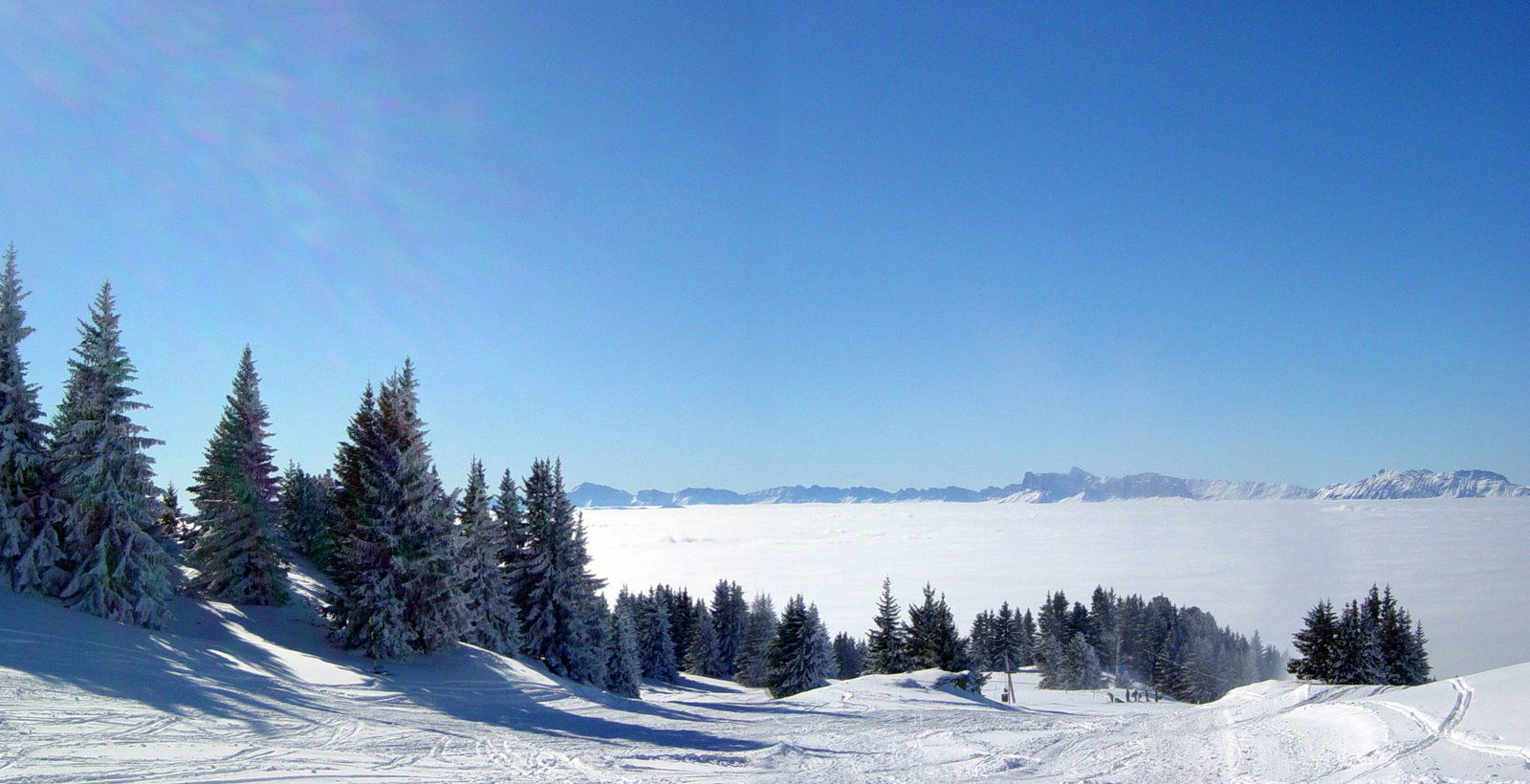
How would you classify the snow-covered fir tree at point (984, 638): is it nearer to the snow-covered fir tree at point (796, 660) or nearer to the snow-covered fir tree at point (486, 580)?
the snow-covered fir tree at point (796, 660)

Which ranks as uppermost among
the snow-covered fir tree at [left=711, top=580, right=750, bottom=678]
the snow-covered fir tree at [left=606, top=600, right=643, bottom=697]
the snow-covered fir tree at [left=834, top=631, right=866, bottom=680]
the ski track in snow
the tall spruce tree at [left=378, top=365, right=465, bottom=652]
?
the tall spruce tree at [left=378, top=365, right=465, bottom=652]

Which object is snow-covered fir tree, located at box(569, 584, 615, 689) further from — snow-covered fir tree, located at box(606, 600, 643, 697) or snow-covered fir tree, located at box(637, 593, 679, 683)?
snow-covered fir tree, located at box(637, 593, 679, 683)

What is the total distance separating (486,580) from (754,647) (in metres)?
52.2

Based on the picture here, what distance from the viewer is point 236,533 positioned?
30.1m

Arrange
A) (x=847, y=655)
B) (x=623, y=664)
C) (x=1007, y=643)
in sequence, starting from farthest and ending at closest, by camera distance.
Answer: (x=847, y=655), (x=1007, y=643), (x=623, y=664)

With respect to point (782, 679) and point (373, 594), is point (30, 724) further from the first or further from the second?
point (782, 679)

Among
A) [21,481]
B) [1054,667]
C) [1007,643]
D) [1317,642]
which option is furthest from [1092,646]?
[21,481]

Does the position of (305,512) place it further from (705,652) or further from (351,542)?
(705,652)

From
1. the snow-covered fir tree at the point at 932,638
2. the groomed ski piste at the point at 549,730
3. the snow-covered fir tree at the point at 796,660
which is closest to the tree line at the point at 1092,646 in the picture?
the snow-covered fir tree at the point at 932,638

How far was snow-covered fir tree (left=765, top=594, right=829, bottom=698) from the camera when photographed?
163 ft

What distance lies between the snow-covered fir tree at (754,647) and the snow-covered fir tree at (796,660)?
1028 inches

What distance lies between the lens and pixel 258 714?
15.7 metres

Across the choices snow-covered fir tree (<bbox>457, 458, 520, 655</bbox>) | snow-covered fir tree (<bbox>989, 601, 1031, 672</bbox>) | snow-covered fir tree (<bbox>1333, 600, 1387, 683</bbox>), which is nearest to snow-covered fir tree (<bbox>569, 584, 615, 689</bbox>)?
snow-covered fir tree (<bbox>457, 458, 520, 655</bbox>)

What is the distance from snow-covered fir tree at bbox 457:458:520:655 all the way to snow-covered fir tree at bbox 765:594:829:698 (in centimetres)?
2054
